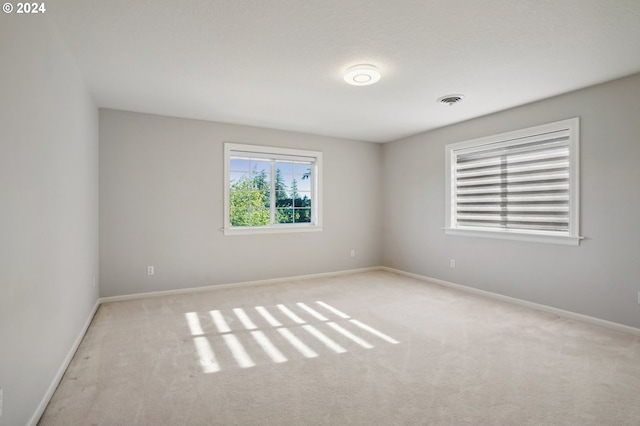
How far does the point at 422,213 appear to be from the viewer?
5.44 meters

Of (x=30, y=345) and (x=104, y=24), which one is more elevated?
(x=104, y=24)

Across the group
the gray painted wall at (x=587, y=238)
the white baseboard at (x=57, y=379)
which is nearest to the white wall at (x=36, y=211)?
the white baseboard at (x=57, y=379)

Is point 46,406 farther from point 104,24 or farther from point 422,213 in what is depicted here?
point 422,213

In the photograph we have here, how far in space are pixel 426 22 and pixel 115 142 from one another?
3.86 m

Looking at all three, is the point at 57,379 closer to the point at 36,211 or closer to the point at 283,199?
the point at 36,211

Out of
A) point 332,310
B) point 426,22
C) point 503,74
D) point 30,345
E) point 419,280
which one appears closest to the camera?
point 30,345

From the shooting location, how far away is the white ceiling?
2123 mm

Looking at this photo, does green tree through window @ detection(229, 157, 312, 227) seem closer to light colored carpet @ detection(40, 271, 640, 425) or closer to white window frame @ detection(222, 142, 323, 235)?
white window frame @ detection(222, 142, 323, 235)

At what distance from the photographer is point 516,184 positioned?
4121mm

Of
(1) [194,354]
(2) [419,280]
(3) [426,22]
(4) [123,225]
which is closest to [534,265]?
(2) [419,280]

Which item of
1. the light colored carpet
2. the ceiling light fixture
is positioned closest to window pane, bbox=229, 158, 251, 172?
the light colored carpet

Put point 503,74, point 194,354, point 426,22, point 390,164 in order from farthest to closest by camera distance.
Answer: point 390,164 → point 503,74 → point 194,354 → point 426,22

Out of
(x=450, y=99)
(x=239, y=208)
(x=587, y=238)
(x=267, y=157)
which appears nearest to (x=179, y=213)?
(x=239, y=208)

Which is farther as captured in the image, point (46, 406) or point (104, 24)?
point (104, 24)
